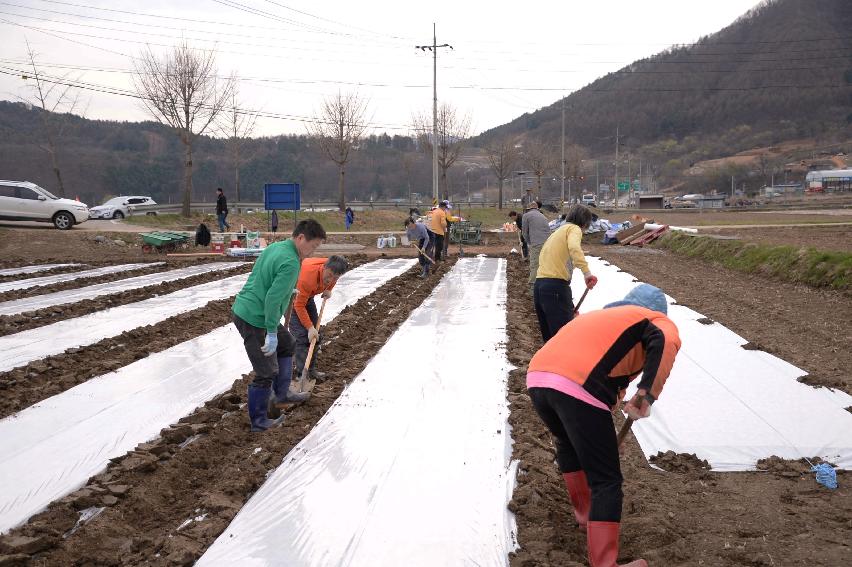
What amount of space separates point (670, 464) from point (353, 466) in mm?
2117

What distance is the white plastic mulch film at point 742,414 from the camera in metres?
5.00

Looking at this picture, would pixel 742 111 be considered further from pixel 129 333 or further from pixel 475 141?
pixel 129 333

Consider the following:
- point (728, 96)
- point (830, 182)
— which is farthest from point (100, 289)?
point (728, 96)

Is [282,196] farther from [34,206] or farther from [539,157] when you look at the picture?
[539,157]

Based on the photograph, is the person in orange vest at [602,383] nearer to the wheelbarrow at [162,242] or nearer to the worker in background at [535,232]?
the worker in background at [535,232]

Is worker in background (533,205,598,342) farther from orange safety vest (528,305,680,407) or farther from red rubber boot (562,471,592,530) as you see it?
orange safety vest (528,305,680,407)

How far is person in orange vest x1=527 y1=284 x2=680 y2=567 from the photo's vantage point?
3.31 metres

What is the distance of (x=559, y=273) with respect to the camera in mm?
6762

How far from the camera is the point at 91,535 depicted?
4.02 meters

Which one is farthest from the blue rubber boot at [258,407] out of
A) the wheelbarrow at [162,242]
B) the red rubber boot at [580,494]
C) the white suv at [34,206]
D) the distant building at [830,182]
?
the distant building at [830,182]

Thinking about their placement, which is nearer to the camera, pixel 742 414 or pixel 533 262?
pixel 742 414

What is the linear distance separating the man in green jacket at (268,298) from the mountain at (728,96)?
335 feet

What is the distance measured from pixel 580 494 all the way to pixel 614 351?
1.01 metres

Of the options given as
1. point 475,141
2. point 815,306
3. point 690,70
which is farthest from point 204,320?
point 690,70
